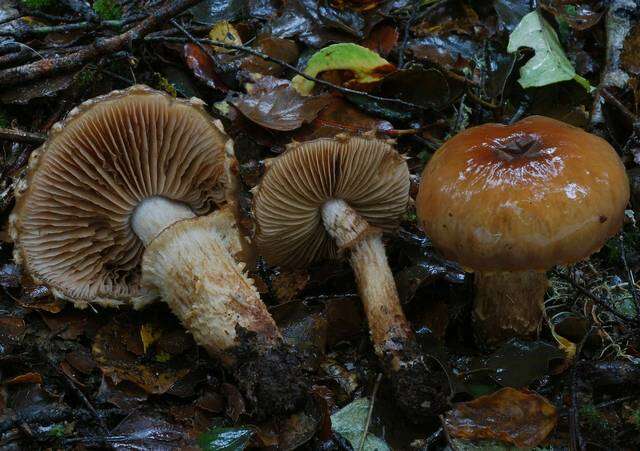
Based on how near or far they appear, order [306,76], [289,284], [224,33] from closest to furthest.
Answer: [289,284]
[306,76]
[224,33]

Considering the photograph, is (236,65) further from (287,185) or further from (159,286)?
(159,286)

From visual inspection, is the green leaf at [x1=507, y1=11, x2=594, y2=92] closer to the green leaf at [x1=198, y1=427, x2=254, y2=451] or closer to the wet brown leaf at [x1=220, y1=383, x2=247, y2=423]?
A: the wet brown leaf at [x1=220, y1=383, x2=247, y2=423]

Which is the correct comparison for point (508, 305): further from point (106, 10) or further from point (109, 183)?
point (106, 10)

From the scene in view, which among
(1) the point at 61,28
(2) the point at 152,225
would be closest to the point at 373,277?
(2) the point at 152,225

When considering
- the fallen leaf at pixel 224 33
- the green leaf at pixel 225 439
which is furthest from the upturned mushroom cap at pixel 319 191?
the fallen leaf at pixel 224 33

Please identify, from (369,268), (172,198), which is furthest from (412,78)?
(172,198)

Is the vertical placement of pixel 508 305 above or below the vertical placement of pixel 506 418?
above

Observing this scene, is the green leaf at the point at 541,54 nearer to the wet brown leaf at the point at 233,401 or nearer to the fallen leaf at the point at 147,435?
the wet brown leaf at the point at 233,401
